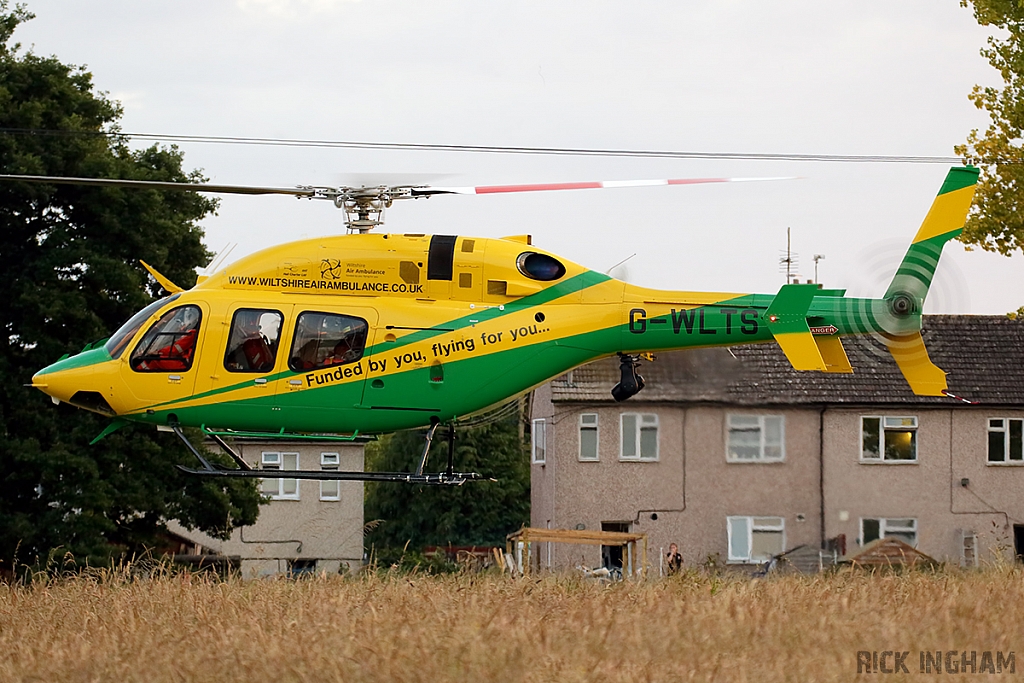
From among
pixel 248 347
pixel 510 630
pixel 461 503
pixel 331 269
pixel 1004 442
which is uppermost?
pixel 331 269

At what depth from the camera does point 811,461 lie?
32875mm

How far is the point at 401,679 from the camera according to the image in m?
11.0

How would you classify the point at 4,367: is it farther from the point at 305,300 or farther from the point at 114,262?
the point at 305,300

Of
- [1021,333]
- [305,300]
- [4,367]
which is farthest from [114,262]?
[1021,333]

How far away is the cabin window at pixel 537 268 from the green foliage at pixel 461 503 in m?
37.3

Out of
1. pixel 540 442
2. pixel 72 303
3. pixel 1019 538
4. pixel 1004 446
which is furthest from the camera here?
pixel 540 442

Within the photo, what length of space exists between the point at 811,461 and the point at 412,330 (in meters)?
18.9

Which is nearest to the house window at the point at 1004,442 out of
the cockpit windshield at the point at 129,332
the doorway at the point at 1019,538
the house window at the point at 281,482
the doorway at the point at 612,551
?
the doorway at the point at 1019,538

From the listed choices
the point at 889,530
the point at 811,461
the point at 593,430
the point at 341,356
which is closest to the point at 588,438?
the point at 593,430

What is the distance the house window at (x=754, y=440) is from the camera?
31250 millimetres

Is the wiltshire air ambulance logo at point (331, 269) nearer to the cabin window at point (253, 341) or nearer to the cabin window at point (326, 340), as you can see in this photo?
the cabin window at point (326, 340)

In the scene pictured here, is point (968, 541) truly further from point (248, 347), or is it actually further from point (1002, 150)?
point (248, 347)

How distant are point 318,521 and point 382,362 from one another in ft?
103

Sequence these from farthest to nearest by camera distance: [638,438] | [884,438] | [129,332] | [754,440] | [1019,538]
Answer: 1. [638,438]
2. [1019,538]
3. [884,438]
4. [754,440]
5. [129,332]
